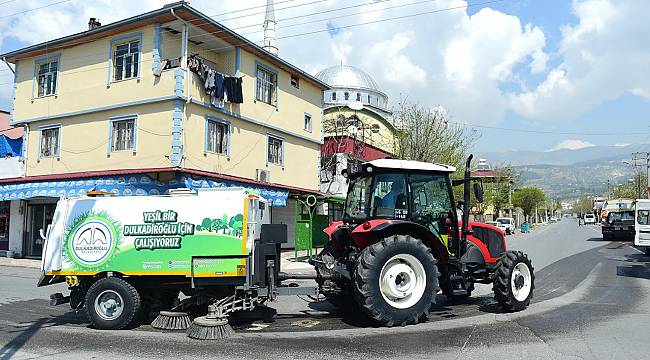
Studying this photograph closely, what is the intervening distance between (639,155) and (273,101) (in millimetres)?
61684

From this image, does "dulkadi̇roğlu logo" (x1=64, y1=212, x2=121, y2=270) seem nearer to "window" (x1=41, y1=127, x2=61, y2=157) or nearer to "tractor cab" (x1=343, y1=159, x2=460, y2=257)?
"tractor cab" (x1=343, y1=159, x2=460, y2=257)

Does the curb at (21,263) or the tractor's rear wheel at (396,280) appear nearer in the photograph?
the tractor's rear wheel at (396,280)

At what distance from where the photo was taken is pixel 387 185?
859cm

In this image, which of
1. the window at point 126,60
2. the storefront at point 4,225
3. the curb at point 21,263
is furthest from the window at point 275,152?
the storefront at point 4,225

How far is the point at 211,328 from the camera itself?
7246 mm

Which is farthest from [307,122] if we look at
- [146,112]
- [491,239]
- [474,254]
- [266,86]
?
[474,254]

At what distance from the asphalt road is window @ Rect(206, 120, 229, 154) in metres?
11.5

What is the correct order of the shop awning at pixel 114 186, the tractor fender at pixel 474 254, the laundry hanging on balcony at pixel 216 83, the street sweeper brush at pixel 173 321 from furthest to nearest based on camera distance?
the laundry hanging on balcony at pixel 216 83 → the shop awning at pixel 114 186 → the tractor fender at pixel 474 254 → the street sweeper brush at pixel 173 321

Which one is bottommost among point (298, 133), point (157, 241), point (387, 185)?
point (157, 241)

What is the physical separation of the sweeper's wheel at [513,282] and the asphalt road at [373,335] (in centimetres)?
22

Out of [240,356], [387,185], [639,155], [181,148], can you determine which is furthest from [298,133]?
[639,155]

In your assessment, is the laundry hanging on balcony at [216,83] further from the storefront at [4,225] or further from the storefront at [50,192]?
the storefront at [4,225]

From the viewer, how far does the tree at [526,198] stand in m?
71.7

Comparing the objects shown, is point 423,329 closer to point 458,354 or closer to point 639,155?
point 458,354
